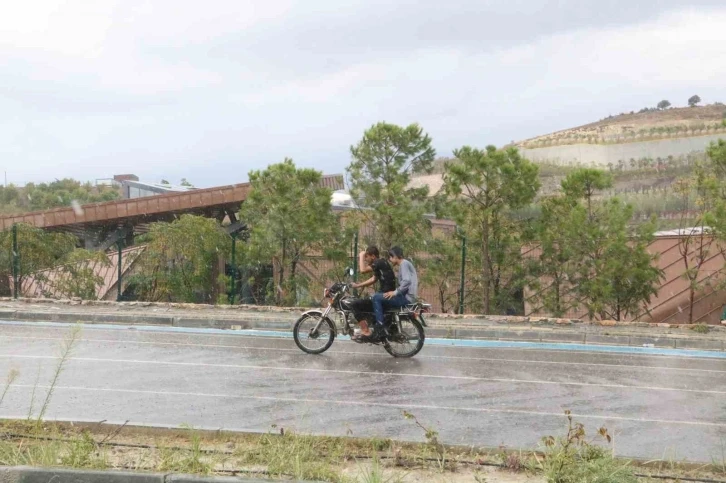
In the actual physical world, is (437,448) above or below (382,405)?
above

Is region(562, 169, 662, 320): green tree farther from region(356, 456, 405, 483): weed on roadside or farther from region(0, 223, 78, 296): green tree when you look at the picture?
region(356, 456, 405, 483): weed on roadside

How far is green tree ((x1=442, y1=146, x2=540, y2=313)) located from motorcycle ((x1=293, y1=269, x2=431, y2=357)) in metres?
7.19

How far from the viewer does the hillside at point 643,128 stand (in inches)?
2319

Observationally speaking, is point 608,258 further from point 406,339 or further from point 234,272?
point 234,272

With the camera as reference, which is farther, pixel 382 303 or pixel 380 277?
pixel 380 277

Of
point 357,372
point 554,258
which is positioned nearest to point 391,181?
point 554,258

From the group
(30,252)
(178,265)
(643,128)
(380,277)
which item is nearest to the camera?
(380,277)

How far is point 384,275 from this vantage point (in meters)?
13.4

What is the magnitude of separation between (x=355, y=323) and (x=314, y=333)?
25.4 inches

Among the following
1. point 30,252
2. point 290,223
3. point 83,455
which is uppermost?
point 290,223

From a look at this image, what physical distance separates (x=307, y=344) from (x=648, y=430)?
6311 millimetres

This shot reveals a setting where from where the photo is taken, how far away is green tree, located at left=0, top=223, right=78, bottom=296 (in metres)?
22.4

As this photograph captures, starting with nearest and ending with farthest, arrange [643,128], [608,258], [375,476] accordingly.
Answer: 1. [375,476]
2. [608,258]
3. [643,128]

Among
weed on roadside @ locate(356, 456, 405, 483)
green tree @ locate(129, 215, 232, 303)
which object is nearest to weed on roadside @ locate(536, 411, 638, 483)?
weed on roadside @ locate(356, 456, 405, 483)
